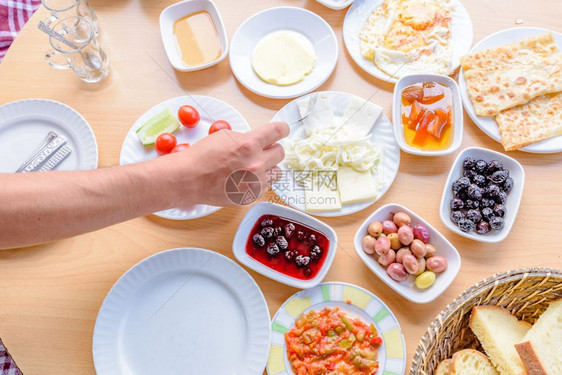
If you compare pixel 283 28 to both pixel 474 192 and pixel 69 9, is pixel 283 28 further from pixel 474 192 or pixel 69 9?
pixel 474 192

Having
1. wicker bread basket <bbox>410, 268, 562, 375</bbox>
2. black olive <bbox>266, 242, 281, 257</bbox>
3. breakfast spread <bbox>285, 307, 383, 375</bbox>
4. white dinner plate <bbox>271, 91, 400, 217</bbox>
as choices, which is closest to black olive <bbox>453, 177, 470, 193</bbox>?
white dinner plate <bbox>271, 91, 400, 217</bbox>

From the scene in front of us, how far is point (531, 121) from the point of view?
1738 millimetres

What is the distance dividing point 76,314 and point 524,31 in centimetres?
205

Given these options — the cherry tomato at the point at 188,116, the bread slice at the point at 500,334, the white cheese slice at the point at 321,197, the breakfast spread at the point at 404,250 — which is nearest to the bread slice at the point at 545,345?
the bread slice at the point at 500,334

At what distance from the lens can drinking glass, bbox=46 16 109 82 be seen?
184 centimetres

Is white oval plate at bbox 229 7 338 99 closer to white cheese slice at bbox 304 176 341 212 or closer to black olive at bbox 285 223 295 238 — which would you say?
white cheese slice at bbox 304 176 341 212

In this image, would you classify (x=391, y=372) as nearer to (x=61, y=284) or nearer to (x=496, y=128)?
(x=496, y=128)

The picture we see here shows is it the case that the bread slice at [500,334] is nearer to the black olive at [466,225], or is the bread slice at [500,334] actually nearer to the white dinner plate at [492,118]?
the black olive at [466,225]

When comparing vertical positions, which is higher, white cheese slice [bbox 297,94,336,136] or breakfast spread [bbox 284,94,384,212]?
white cheese slice [bbox 297,94,336,136]

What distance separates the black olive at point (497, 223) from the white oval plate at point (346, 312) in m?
0.47

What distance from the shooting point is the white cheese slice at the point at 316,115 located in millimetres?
1764

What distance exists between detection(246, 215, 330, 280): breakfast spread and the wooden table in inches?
3.1

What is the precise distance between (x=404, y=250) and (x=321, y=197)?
13.6 inches

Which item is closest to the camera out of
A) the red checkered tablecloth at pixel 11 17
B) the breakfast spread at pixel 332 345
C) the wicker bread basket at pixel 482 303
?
the wicker bread basket at pixel 482 303
